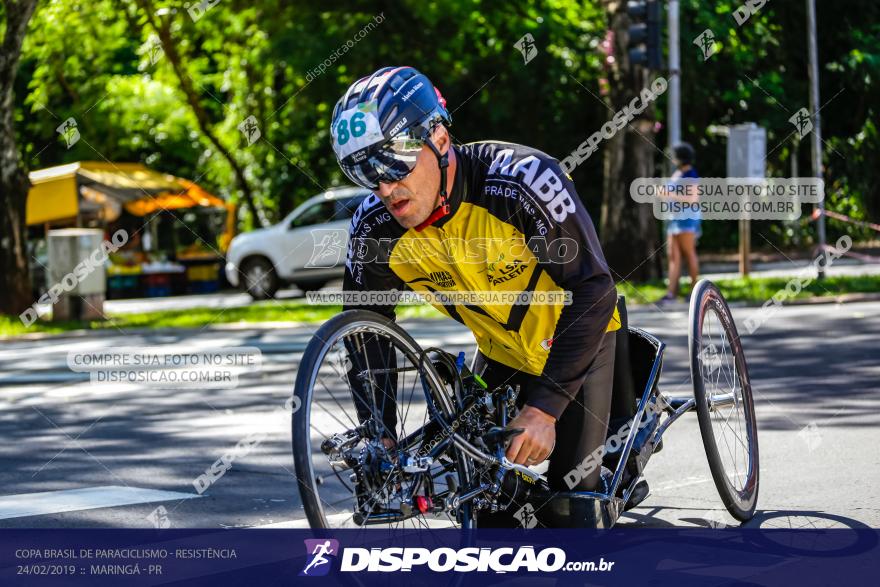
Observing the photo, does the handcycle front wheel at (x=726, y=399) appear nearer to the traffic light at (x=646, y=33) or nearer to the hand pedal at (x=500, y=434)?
the hand pedal at (x=500, y=434)

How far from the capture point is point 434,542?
3961 millimetres

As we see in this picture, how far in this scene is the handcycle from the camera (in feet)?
11.6

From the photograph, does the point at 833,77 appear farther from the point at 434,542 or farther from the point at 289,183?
the point at 434,542

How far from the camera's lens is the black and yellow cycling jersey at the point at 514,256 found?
12.7 ft

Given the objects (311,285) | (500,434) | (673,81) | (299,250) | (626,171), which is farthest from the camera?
(299,250)

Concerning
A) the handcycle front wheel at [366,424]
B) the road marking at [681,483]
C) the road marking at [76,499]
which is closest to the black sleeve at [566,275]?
the handcycle front wheel at [366,424]

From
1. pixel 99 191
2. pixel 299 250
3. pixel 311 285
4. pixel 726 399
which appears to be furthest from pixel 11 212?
pixel 726 399

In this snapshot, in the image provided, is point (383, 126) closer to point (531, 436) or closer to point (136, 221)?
point (531, 436)

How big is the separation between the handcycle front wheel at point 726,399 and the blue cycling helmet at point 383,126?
1.58 metres

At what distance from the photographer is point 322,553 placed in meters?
3.43

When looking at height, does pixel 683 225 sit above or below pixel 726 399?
above

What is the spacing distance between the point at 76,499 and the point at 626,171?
1355 cm

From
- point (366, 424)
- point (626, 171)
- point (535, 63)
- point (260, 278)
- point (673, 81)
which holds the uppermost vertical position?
point (535, 63)

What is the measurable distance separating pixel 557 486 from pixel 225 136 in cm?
2863
